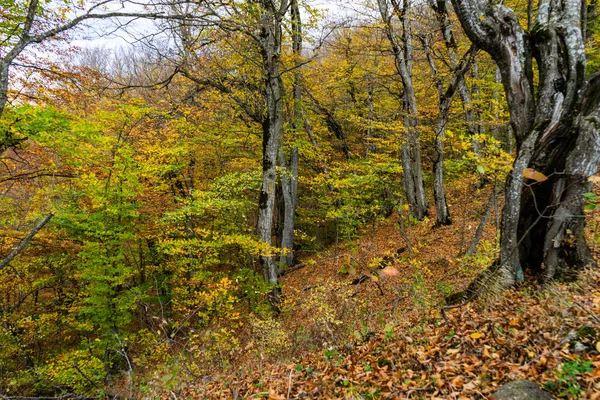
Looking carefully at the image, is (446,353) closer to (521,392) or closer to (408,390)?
(408,390)

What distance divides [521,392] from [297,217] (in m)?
14.6

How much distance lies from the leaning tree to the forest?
0.03 meters

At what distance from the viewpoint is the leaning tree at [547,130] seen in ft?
12.0

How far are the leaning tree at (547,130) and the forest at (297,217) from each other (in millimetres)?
25

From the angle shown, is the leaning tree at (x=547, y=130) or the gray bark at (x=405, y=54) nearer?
the leaning tree at (x=547, y=130)

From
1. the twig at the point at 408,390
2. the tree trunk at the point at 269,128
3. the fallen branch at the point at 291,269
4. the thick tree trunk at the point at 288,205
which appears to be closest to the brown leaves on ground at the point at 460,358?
the twig at the point at 408,390

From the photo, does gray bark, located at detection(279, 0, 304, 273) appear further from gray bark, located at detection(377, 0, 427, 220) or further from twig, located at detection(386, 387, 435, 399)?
twig, located at detection(386, 387, 435, 399)

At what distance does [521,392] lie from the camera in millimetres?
2217

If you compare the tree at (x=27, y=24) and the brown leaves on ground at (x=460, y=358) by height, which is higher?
the tree at (x=27, y=24)

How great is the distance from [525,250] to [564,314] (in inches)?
53.1

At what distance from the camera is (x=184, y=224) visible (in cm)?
1105

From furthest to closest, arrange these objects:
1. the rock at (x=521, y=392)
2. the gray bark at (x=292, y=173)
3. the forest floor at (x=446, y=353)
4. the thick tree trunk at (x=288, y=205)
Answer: the thick tree trunk at (x=288, y=205), the gray bark at (x=292, y=173), the forest floor at (x=446, y=353), the rock at (x=521, y=392)

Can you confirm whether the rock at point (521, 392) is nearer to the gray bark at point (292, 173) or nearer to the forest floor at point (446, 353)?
the forest floor at point (446, 353)

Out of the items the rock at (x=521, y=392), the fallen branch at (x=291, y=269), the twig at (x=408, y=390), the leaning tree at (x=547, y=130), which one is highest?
the leaning tree at (x=547, y=130)
